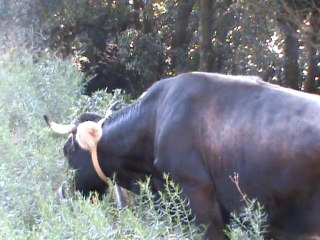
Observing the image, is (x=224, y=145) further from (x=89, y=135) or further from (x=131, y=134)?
(x=89, y=135)

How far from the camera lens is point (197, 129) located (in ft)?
20.6

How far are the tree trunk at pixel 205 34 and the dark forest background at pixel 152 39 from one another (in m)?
0.02

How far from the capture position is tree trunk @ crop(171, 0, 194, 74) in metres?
16.8

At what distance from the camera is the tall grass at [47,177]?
17.5 feet

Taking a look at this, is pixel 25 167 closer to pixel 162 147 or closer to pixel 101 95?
pixel 162 147

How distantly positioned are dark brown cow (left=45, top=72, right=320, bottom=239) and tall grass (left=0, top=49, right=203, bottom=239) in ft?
0.89

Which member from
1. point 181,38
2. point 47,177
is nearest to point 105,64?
point 181,38

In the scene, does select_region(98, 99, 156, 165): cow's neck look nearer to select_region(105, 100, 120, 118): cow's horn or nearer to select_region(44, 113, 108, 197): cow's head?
select_region(44, 113, 108, 197): cow's head

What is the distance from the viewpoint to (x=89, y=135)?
7.10 meters

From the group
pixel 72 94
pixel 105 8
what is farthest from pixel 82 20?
pixel 72 94

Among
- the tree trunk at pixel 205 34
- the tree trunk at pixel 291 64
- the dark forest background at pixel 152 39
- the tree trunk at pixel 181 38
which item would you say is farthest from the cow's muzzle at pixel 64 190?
the tree trunk at pixel 181 38

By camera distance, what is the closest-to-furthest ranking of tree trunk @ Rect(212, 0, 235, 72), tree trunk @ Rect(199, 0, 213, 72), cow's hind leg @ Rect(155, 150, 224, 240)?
cow's hind leg @ Rect(155, 150, 224, 240) → tree trunk @ Rect(199, 0, 213, 72) → tree trunk @ Rect(212, 0, 235, 72)

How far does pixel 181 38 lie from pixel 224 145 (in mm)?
11306

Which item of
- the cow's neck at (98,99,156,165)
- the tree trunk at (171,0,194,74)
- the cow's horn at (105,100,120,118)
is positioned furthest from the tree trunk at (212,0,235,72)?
the cow's neck at (98,99,156,165)
